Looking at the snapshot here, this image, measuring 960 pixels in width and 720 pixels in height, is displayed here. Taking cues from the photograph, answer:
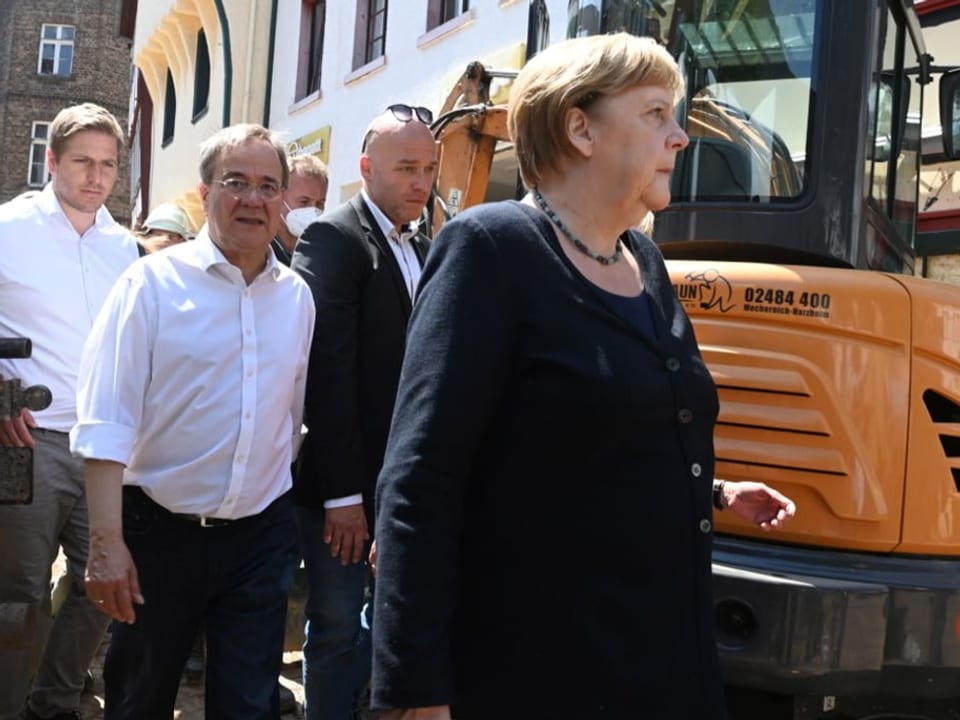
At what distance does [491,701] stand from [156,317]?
1625mm

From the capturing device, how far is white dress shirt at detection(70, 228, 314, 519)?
128 inches

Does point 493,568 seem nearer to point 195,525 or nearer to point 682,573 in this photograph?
point 682,573

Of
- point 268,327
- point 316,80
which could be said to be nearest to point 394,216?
point 268,327

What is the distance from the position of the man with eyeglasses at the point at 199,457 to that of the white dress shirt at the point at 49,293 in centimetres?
114

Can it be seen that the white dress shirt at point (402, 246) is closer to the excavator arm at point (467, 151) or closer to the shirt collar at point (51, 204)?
the shirt collar at point (51, 204)

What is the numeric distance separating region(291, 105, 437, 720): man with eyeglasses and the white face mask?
150 cm

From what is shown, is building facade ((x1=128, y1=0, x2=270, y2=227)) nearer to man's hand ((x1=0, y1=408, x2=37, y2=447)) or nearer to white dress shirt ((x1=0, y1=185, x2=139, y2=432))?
white dress shirt ((x1=0, y1=185, x2=139, y2=432))

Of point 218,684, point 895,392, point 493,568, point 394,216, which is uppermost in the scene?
point 394,216

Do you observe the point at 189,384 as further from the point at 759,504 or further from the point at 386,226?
the point at 759,504

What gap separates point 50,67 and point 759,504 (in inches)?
1662

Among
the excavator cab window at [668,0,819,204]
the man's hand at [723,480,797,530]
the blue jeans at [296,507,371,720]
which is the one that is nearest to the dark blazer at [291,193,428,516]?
the blue jeans at [296,507,371,720]

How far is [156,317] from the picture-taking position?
3.30 metres

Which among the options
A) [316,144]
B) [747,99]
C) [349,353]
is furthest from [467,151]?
[316,144]

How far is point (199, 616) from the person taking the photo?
334cm
